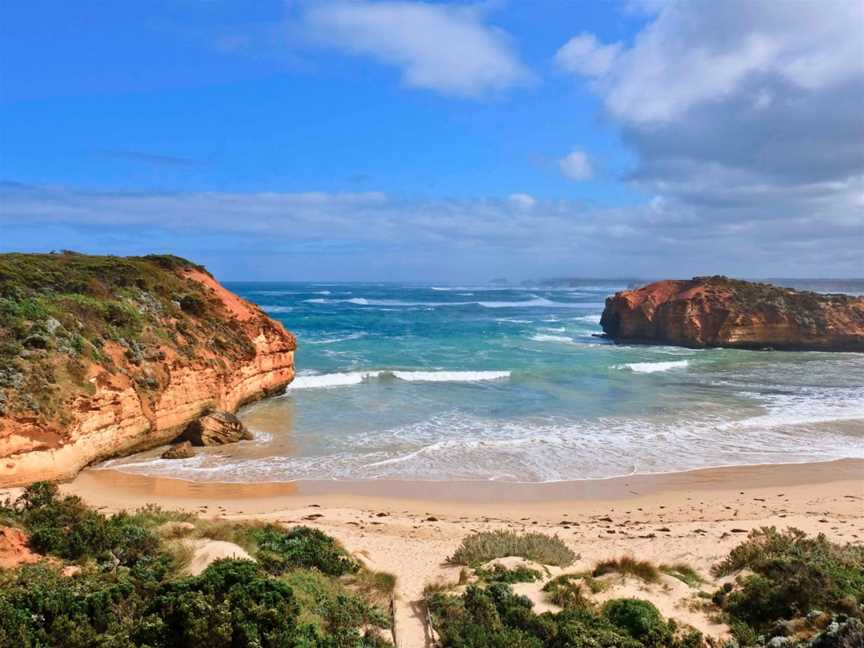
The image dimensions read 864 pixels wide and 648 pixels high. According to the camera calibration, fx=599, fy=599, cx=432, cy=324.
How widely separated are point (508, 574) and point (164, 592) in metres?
4.24

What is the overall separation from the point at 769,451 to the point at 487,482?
28.5ft

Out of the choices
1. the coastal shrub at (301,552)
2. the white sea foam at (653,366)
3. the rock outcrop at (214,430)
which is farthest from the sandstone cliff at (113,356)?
the white sea foam at (653,366)

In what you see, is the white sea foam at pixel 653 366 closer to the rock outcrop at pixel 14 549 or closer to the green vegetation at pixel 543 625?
the green vegetation at pixel 543 625

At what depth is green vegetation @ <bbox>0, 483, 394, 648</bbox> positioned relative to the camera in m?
5.63

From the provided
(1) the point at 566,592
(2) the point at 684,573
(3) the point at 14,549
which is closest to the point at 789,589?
(2) the point at 684,573

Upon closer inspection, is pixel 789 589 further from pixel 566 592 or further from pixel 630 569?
pixel 566 592

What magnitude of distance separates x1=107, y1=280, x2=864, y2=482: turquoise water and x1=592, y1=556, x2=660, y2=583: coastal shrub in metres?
6.12

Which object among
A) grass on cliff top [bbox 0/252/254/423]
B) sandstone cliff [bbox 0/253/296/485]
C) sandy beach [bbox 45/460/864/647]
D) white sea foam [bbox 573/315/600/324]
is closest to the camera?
sandy beach [bbox 45/460/864/647]

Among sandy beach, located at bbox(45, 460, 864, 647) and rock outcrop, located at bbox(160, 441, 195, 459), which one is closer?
sandy beach, located at bbox(45, 460, 864, 647)

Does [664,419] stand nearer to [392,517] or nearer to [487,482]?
[487,482]

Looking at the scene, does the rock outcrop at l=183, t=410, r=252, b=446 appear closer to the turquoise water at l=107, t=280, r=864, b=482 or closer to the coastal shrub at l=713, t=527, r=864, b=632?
the turquoise water at l=107, t=280, r=864, b=482

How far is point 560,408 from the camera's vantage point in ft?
72.5

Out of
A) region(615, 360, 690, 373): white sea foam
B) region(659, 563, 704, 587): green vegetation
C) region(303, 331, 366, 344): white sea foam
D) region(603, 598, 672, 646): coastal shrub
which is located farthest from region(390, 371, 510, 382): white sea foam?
region(603, 598, 672, 646): coastal shrub

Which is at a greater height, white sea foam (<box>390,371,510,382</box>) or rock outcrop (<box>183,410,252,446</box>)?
white sea foam (<box>390,371,510,382</box>)
